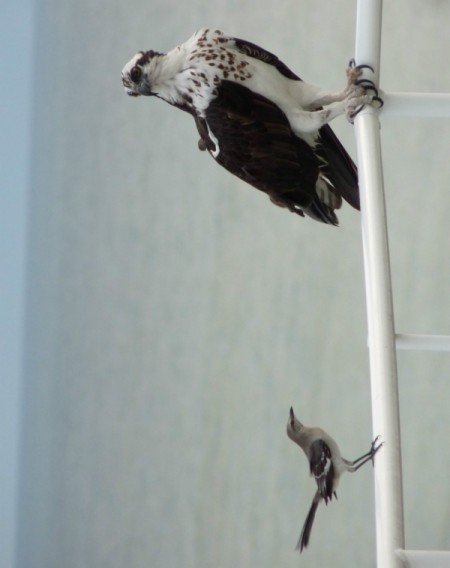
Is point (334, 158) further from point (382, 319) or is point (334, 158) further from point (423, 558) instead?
point (423, 558)

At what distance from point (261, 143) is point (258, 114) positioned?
2 centimetres

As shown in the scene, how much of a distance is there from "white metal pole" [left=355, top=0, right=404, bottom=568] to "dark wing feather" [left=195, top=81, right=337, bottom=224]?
8cm

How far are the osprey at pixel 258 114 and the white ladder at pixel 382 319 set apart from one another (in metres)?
0.06

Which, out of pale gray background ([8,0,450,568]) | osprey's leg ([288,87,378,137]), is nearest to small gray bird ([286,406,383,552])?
osprey's leg ([288,87,378,137])

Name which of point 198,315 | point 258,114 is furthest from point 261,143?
Result: point 198,315

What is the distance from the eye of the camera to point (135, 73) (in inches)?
27.9

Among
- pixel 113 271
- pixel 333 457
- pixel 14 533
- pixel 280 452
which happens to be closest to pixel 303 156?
pixel 333 457

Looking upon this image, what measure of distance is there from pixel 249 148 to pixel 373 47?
119 mm

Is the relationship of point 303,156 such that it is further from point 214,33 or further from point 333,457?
point 333,457

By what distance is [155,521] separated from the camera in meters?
1.59

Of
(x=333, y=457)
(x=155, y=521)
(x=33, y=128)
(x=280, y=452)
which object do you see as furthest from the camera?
(x=33, y=128)

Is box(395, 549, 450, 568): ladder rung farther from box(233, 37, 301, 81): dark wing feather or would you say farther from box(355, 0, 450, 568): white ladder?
box(233, 37, 301, 81): dark wing feather

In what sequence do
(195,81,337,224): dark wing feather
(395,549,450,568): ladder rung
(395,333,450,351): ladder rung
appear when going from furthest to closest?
(195,81,337,224): dark wing feather
(395,333,450,351): ladder rung
(395,549,450,568): ladder rung

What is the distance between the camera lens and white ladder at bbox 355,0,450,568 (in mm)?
427
